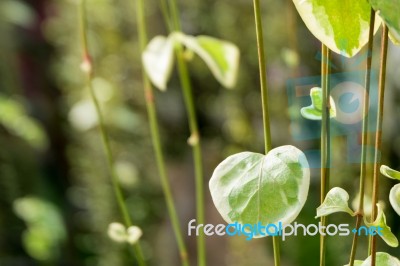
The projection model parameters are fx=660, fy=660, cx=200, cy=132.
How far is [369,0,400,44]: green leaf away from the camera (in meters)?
0.17

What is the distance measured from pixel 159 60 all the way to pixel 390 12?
200mm

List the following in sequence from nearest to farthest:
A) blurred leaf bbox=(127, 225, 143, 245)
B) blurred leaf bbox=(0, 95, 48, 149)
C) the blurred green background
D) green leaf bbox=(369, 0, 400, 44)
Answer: green leaf bbox=(369, 0, 400, 44), blurred leaf bbox=(127, 225, 143, 245), blurred leaf bbox=(0, 95, 48, 149), the blurred green background

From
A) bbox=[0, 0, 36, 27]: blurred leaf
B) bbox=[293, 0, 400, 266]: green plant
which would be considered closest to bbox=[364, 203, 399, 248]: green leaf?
bbox=[293, 0, 400, 266]: green plant

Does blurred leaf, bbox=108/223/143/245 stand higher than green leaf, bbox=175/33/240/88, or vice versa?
green leaf, bbox=175/33/240/88

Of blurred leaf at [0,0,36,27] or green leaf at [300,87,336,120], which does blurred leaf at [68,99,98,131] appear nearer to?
blurred leaf at [0,0,36,27]

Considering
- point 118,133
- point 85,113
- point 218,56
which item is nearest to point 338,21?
point 218,56

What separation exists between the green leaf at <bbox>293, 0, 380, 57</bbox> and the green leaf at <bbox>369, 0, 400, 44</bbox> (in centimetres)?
3

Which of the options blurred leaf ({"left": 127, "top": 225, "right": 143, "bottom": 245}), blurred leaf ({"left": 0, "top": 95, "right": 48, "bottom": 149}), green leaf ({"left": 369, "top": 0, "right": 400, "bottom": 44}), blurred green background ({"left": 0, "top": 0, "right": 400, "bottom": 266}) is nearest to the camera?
→ green leaf ({"left": 369, "top": 0, "right": 400, "bottom": 44})

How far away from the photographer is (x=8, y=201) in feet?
3.72

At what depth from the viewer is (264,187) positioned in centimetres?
21

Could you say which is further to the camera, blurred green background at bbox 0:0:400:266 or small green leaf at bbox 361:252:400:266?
blurred green background at bbox 0:0:400:266

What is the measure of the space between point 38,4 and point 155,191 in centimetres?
51

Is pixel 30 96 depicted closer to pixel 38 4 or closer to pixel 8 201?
pixel 38 4

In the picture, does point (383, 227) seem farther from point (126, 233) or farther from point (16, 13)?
point (16, 13)
